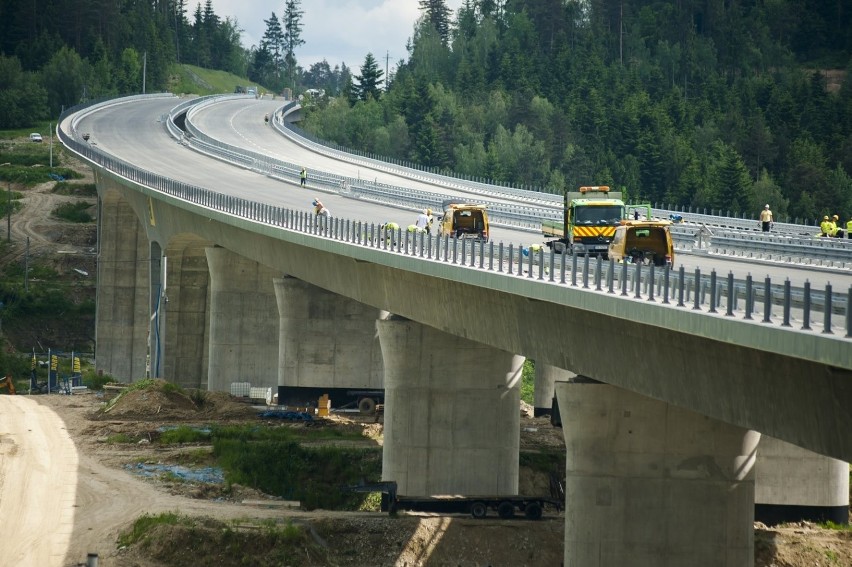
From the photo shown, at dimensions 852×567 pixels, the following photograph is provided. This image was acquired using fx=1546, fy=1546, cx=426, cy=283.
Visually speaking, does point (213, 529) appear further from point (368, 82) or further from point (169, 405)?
point (368, 82)

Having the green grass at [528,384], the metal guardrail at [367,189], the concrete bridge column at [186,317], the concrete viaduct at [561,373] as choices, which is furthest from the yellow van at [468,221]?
the concrete bridge column at [186,317]

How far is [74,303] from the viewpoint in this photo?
11881 centimetres

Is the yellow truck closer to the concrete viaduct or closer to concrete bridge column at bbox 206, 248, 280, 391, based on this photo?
the concrete viaduct

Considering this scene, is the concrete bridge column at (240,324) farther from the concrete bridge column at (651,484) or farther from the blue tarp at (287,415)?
the concrete bridge column at (651,484)

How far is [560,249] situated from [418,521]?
8.91m

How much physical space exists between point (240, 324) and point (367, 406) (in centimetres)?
1119

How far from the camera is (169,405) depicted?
6556cm

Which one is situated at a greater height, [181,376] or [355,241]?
[355,241]

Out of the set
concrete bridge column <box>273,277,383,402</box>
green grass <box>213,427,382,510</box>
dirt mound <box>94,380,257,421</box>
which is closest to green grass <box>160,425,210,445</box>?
green grass <box>213,427,382,510</box>

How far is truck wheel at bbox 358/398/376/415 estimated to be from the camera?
66.2 m

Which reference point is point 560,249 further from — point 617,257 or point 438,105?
point 438,105

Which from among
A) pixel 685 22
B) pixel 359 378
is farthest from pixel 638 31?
pixel 359 378

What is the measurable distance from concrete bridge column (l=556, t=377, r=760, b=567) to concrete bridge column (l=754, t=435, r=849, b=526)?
421 inches

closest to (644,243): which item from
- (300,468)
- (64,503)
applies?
(64,503)
